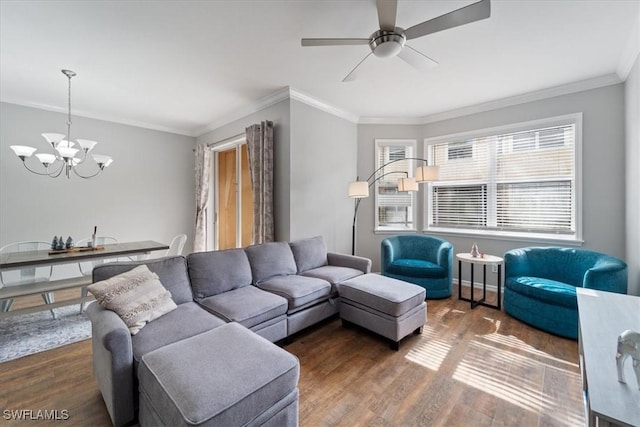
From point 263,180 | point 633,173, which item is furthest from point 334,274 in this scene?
point 633,173

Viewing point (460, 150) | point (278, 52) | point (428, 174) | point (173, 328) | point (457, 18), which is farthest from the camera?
point (460, 150)

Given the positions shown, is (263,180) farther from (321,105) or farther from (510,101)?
(510,101)

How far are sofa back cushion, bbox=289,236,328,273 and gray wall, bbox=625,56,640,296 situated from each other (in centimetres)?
328

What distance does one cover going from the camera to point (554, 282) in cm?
289

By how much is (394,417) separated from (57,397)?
2334 millimetres

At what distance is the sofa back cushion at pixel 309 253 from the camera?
3322 millimetres

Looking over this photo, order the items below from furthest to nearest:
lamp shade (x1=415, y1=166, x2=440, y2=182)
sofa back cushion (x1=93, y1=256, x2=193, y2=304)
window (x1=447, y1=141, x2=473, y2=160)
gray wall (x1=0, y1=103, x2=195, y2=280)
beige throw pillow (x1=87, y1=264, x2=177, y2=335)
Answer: window (x1=447, y1=141, x2=473, y2=160), gray wall (x1=0, y1=103, x2=195, y2=280), lamp shade (x1=415, y1=166, x2=440, y2=182), sofa back cushion (x1=93, y1=256, x2=193, y2=304), beige throw pillow (x1=87, y1=264, x2=177, y2=335)

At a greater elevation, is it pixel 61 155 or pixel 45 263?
pixel 61 155

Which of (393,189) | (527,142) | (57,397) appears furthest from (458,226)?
(57,397)

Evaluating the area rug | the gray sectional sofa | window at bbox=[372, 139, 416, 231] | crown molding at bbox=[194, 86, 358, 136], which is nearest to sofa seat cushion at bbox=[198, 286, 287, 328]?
the gray sectional sofa

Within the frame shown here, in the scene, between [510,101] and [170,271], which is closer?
[170,271]

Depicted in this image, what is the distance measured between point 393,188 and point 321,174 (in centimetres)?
153

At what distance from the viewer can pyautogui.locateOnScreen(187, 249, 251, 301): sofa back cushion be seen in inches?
96.2

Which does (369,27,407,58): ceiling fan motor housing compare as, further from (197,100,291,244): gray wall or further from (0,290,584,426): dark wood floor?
(0,290,584,426): dark wood floor
